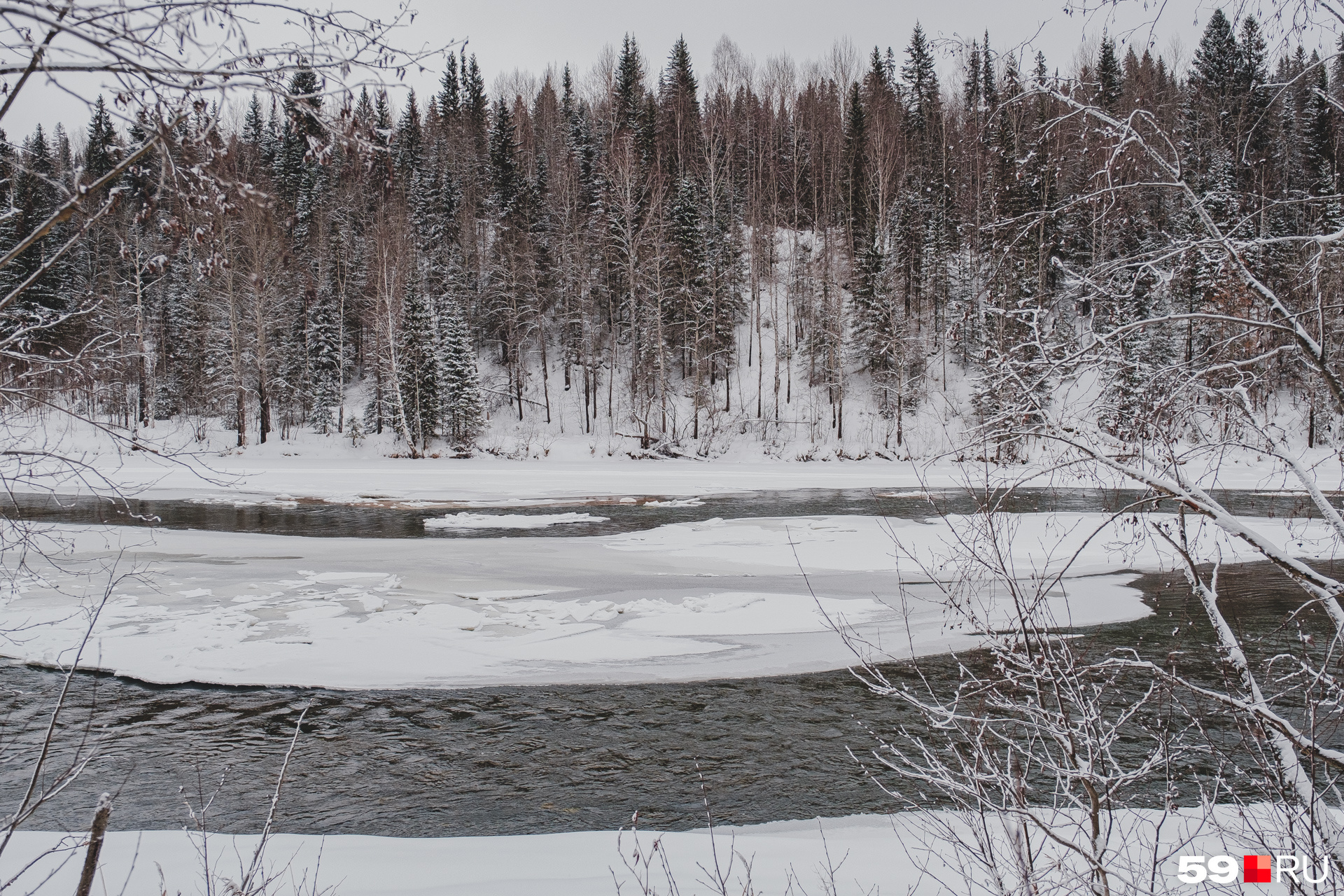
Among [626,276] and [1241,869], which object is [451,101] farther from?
[1241,869]

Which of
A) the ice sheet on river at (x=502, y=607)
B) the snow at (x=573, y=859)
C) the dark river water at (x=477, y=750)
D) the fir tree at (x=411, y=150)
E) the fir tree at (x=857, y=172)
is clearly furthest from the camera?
the fir tree at (x=411, y=150)

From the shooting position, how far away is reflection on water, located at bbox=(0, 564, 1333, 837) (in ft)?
17.2

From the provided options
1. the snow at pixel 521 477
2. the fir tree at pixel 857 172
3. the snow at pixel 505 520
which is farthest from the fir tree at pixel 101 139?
the fir tree at pixel 857 172

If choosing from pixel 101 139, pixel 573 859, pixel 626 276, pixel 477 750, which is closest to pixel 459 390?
pixel 626 276

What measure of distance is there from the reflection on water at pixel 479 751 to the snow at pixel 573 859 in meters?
0.29

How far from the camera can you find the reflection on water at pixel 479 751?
17.2 ft

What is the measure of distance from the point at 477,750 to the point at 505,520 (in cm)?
1097

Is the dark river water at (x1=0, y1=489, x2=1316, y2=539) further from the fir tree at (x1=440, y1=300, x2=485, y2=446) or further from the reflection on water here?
the fir tree at (x1=440, y1=300, x2=485, y2=446)

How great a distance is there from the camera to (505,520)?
1700 cm

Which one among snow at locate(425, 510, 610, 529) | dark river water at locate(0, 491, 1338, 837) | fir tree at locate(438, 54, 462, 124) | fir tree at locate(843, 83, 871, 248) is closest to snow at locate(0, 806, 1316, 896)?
dark river water at locate(0, 491, 1338, 837)

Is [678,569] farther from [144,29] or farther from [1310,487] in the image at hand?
[144,29]

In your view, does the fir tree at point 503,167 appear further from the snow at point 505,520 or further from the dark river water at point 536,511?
the snow at point 505,520

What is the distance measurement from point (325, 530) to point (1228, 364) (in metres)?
15.9

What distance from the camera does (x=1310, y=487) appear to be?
2613 mm
